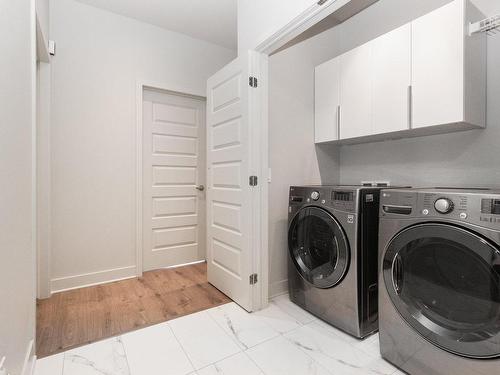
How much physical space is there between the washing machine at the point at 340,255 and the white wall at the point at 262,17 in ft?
3.67

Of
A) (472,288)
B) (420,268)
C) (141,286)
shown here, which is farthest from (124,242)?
(472,288)

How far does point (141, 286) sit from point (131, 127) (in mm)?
1600

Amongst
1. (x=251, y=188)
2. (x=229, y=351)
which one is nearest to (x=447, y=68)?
(x=251, y=188)

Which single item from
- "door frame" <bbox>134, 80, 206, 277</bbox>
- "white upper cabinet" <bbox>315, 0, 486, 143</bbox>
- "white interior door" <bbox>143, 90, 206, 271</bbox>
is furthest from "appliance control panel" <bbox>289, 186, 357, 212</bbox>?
"door frame" <bbox>134, 80, 206, 277</bbox>

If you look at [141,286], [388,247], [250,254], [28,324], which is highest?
[388,247]

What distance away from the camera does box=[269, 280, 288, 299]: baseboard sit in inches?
88.5

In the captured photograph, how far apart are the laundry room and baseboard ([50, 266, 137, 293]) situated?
2 centimetres

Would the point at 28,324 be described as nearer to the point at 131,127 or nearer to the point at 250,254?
the point at 250,254

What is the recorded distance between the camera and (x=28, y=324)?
1.30 m

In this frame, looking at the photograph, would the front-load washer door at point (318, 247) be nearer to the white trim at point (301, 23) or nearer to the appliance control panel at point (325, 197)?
the appliance control panel at point (325, 197)

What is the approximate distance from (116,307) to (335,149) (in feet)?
7.84

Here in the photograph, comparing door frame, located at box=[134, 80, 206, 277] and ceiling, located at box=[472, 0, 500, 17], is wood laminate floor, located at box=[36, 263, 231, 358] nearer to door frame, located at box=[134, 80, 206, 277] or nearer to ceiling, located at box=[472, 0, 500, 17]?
door frame, located at box=[134, 80, 206, 277]

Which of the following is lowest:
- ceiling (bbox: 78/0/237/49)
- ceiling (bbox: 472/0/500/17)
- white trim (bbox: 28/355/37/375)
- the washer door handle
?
white trim (bbox: 28/355/37/375)

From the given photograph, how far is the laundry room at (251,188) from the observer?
48.5 inches
